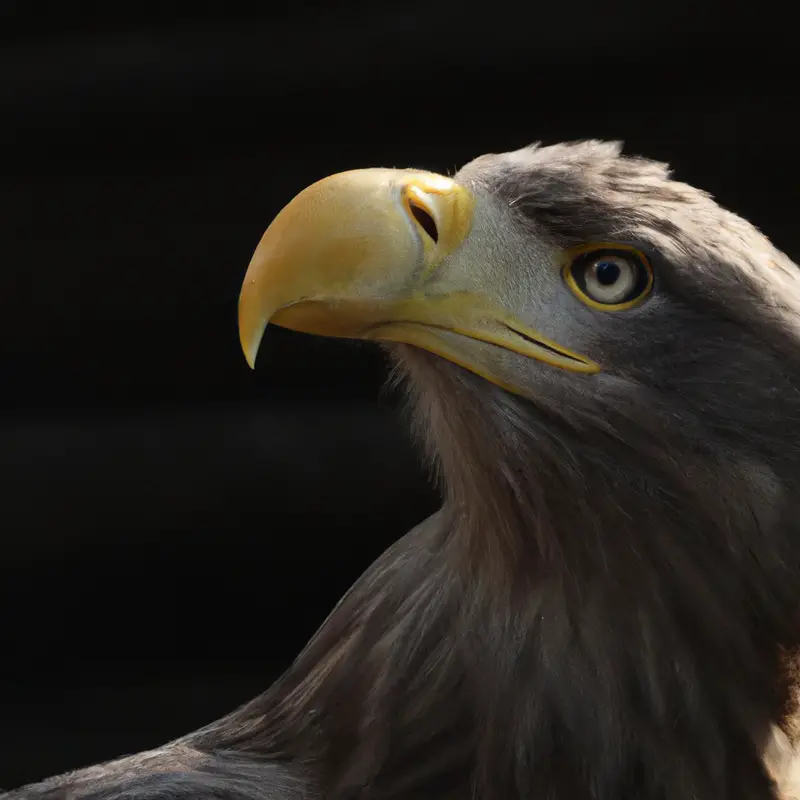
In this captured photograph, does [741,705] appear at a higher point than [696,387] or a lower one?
lower

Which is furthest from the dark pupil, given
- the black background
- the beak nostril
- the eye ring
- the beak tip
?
the black background

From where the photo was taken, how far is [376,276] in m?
1.12

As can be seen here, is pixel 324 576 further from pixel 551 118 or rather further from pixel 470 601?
pixel 470 601

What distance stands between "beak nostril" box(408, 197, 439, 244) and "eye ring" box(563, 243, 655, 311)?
15 centimetres

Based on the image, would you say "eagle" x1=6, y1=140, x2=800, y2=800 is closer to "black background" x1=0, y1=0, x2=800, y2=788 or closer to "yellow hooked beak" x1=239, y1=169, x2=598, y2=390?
"yellow hooked beak" x1=239, y1=169, x2=598, y2=390

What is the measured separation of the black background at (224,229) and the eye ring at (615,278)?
44.7 inches

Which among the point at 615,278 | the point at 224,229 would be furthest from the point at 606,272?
the point at 224,229

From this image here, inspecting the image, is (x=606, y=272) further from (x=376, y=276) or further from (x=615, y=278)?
(x=376, y=276)

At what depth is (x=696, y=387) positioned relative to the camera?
1.16m

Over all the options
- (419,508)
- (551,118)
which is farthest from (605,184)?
(419,508)

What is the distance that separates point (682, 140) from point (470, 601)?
1429mm

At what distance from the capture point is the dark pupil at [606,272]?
117 centimetres

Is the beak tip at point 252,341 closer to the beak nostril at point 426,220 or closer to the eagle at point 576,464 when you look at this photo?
the eagle at point 576,464

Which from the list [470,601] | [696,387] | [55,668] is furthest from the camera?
[55,668]
